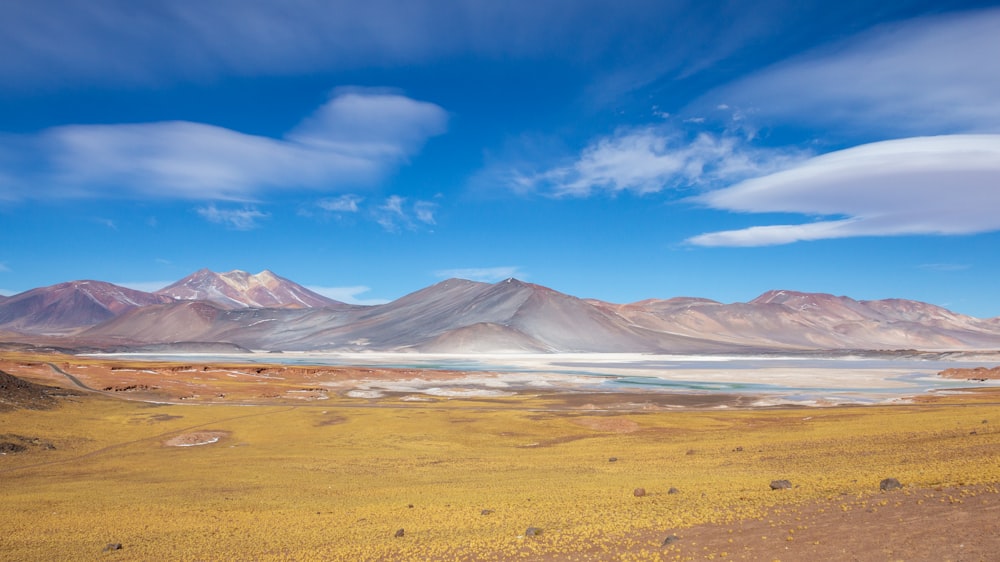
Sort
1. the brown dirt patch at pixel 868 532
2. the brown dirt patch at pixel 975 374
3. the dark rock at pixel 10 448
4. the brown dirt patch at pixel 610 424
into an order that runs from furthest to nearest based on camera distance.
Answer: the brown dirt patch at pixel 975 374
the brown dirt patch at pixel 610 424
the dark rock at pixel 10 448
the brown dirt patch at pixel 868 532

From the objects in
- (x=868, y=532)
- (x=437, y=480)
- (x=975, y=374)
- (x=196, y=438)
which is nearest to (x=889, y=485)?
(x=868, y=532)

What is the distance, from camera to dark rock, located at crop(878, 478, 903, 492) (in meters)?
14.6

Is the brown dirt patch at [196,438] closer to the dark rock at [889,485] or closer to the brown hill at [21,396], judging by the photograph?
the brown hill at [21,396]

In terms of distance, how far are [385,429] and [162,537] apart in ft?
67.8

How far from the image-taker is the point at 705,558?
11312 millimetres

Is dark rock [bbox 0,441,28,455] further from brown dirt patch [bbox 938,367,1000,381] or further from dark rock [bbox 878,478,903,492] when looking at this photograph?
brown dirt patch [bbox 938,367,1000,381]

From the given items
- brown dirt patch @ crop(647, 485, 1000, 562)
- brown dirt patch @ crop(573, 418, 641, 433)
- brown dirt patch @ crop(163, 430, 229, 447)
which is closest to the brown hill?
brown dirt patch @ crop(163, 430, 229, 447)

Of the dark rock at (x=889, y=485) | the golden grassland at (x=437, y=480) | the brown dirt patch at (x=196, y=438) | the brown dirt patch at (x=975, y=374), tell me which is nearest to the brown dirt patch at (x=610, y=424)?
the golden grassland at (x=437, y=480)

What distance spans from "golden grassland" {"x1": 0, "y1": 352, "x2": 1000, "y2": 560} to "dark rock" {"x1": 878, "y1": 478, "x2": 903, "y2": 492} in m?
0.32

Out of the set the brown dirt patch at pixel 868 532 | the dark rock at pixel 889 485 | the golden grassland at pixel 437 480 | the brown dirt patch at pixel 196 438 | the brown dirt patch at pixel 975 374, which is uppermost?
the brown dirt patch at pixel 975 374

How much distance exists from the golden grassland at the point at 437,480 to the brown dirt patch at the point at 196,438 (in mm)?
530

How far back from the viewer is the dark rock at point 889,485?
575 inches

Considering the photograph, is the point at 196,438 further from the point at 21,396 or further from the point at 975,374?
the point at 975,374

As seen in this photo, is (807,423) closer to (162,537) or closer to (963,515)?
(963,515)
